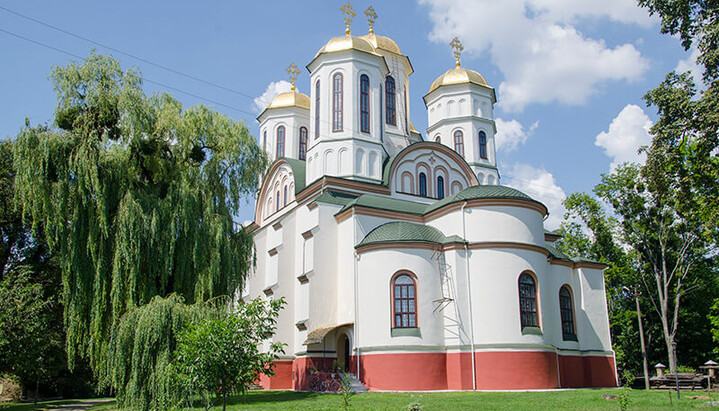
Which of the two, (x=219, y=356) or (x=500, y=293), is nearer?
(x=219, y=356)

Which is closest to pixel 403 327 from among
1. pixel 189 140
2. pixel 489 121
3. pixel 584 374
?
pixel 584 374

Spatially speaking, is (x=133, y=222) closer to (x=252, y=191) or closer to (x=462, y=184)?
(x=252, y=191)

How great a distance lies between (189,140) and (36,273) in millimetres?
8959

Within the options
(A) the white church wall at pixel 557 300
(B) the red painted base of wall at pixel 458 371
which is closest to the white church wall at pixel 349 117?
(A) the white church wall at pixel 557 300

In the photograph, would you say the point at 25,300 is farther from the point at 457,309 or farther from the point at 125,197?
the point at 457,309

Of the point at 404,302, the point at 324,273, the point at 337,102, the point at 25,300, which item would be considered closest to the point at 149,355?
the point at 25,300

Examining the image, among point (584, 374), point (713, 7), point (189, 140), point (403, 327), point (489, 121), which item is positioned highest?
point (489, 121)

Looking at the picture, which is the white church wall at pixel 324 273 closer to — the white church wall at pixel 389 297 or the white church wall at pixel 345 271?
the white church wall at pixel 345 271

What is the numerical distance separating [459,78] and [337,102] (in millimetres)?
9858

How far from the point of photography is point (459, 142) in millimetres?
32812

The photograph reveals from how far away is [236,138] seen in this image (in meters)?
19.8

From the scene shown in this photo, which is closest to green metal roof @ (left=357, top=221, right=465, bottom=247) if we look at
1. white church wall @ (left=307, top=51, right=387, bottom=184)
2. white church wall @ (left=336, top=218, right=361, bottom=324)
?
white church wall @ (left=336, top=218, right=361, bottom=324)

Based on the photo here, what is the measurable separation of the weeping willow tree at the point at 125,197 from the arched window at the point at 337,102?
298 inches

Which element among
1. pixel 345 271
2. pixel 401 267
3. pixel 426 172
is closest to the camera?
pixel 401 267
